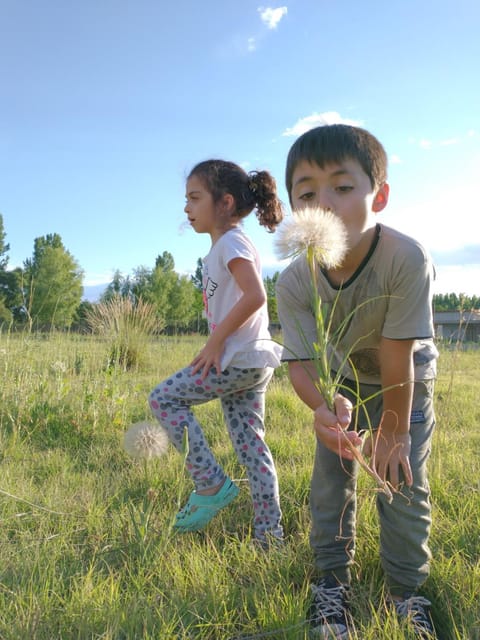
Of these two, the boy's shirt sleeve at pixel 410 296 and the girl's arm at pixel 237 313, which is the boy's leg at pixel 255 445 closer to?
the girl's arm at pixel 237 313

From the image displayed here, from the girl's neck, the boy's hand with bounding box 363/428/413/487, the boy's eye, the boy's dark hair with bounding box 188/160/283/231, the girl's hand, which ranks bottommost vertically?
the boy's hand with bounding box 363/428/413/487

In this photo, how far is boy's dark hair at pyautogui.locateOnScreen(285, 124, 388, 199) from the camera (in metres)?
1.46

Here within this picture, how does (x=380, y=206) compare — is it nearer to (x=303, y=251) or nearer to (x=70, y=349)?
(x=303, y=251)

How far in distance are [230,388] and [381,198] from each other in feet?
3.36

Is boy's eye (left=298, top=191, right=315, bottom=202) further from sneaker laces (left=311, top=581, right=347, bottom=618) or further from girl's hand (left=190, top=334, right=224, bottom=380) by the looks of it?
sneaker laces (left=311, top=581, right=347, bottom=618)

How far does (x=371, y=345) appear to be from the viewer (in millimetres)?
1723

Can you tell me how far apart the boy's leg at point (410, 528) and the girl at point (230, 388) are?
0.49 meters

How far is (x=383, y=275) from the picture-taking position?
156 centimetres

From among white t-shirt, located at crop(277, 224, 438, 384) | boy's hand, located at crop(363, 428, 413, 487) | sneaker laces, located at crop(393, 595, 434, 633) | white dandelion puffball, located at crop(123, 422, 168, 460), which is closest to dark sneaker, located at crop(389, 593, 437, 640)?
sneaker laces, located at crop(393, 595, 434, 633)

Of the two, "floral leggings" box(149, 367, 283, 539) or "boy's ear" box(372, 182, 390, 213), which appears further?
"floral leggings" box(149, 367, 283, 539)

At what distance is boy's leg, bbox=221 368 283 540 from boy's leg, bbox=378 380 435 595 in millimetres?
500

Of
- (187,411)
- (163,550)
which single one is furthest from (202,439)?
(163,550)

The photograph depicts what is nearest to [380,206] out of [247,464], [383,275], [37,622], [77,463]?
[383,275]

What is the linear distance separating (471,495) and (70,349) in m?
4.23
